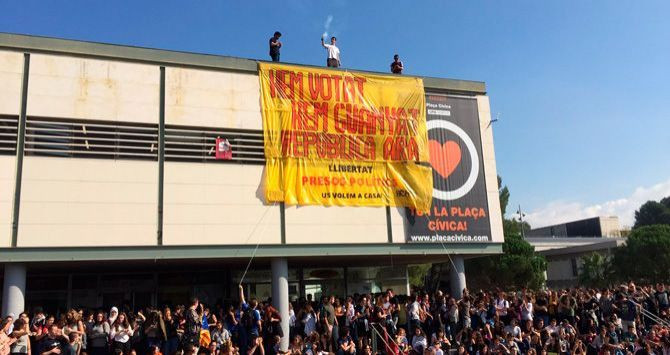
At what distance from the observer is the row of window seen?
53.3 feet

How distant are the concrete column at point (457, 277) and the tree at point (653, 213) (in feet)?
306

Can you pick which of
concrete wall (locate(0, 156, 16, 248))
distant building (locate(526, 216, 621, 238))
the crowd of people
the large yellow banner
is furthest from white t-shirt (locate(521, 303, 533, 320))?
distant building (locate(526, 216, 621, 238))

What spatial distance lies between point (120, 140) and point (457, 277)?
12.1m

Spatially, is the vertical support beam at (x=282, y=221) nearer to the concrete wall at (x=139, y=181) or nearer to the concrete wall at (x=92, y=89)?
the concrete wall at (x=139, y=181)

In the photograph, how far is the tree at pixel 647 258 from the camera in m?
46.2

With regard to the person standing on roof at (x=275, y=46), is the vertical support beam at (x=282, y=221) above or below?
below

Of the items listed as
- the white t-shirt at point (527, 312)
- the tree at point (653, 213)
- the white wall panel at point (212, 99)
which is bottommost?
the white t-shirt at point (527, 312)

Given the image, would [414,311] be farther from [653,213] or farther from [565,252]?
[653,213]

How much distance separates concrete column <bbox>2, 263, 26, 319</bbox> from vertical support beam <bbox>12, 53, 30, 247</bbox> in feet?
2.40

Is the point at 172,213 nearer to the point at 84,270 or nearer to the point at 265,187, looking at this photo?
the point at 265,187

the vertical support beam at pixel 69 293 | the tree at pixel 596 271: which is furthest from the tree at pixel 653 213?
the vertical support beam at pixel 69 293

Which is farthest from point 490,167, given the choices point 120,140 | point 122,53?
point 122,53

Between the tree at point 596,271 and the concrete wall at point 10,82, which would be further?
the tree at point 596,271

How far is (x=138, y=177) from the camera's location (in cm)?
1702
